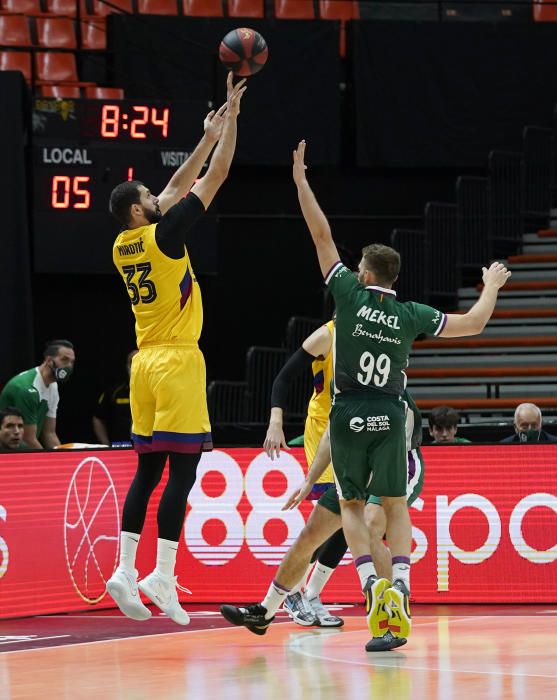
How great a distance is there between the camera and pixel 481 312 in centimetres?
768

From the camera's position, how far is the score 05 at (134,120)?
48.4 feet

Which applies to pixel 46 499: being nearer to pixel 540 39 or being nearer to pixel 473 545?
pixel 473 545

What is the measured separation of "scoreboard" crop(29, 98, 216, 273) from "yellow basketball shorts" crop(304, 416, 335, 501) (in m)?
5.34

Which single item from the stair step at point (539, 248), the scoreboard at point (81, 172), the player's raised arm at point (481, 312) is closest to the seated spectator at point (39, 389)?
the scoreboard at point (81, 172)

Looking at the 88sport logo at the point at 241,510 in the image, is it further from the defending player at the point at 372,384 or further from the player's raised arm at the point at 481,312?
the player's raised arm at the point at 481,312

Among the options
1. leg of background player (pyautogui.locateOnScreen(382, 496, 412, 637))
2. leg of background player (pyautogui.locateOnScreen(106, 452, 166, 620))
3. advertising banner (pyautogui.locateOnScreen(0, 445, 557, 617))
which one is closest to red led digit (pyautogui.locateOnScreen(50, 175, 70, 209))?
advertising banner (pyautogui.locateOnScreen(0, 445, 557, 617))

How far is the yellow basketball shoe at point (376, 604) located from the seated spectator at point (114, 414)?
8018 mm

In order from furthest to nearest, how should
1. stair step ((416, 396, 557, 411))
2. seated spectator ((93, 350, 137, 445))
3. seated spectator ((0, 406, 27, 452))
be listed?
1. stair step ((416, 396, 557, 411))
2. seated spectator ((93, 350, 137, 445))
3. seated spectator ((0, 406, 27, 452))

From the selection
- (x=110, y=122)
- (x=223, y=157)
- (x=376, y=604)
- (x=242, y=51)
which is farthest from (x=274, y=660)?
(x=110, y=122)

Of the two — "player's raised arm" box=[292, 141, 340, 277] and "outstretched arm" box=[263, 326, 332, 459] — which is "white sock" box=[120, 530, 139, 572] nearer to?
"outstretched arm" box=[263, 326, 332, 459]

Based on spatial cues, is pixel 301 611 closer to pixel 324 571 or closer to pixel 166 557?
pixel 324 571

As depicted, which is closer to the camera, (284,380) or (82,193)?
(284,380)

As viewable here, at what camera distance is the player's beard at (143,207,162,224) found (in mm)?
7984

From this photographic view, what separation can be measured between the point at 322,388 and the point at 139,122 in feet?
20.0
